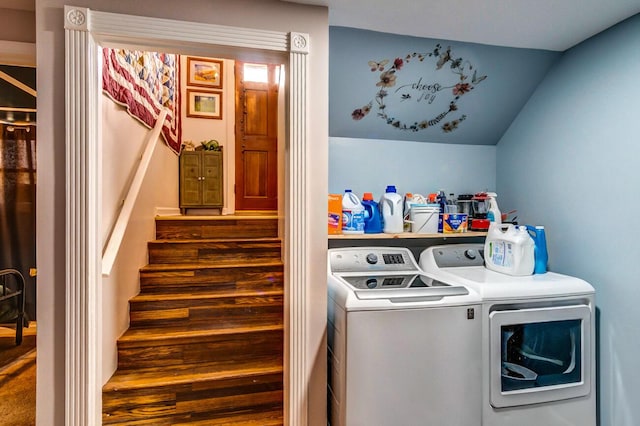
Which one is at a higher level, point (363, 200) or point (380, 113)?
point (380, 113)

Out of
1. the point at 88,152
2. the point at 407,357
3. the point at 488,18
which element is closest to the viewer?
the point at 88,152

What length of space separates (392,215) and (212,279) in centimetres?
130

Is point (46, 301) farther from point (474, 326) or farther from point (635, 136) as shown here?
point (635, 136)

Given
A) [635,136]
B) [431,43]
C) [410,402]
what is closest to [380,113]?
[431,43]

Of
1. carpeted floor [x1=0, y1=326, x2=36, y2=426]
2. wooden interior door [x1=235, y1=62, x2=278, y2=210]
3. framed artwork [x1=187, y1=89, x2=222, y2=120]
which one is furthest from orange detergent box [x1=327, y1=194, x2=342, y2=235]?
framed artwork [x1=187, y1=89, x2=222, y2=120]

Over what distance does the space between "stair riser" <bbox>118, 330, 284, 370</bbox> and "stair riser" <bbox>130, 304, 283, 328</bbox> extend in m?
0.13

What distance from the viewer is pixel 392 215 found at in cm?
210

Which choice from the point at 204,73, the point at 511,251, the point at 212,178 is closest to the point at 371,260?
the point at 511,251

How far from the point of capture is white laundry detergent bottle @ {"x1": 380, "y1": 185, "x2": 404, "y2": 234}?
210cm

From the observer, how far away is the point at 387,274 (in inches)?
76.4

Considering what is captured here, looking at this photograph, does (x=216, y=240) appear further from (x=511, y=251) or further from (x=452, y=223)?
(x=511, y=251)

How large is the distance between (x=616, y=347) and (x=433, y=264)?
0.99 metres

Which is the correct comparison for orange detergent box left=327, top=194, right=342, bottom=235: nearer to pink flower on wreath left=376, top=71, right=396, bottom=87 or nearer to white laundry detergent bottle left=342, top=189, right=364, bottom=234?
white laundry detergent bottle left=342, top=189, right=364, bottom=234

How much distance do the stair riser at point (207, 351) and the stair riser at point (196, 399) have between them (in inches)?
7.8
